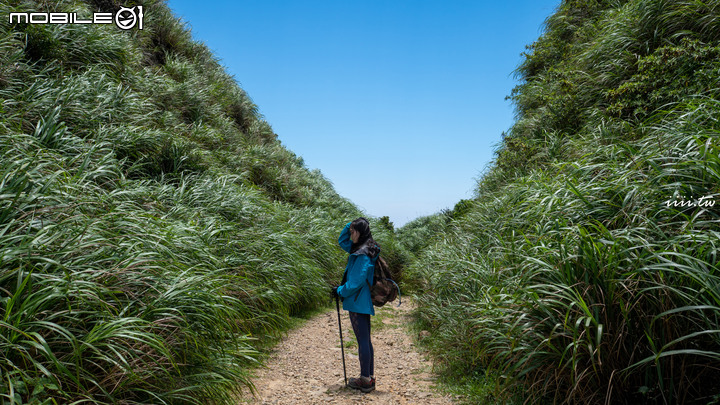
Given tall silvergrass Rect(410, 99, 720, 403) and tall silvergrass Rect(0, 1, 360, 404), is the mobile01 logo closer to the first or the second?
tall silvergrass Rect(0, 1, 360, 404)

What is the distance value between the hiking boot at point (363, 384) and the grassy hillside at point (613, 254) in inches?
35.5

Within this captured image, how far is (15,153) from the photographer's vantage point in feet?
12.4

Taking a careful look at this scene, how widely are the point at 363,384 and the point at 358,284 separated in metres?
1.14

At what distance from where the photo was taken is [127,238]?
3379 millimetres

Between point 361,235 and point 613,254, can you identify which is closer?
point 613,254

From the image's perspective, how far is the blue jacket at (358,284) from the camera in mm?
3910

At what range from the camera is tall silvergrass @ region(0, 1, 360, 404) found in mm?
2281

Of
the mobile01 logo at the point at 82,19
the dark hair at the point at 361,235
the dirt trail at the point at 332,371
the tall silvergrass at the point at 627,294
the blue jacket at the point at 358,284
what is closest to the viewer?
the tall silvergrass at the point at 627,294

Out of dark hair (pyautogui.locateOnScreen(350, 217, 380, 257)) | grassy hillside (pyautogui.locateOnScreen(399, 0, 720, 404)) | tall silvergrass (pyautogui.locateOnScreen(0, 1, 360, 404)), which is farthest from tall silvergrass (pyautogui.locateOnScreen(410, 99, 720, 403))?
tall silvergrass (pyautogui.locateOnScreen(0, 1, 360, 404))

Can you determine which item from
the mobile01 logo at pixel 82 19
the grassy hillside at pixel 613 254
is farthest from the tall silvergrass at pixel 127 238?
the grassy hillside at pixel 613 254

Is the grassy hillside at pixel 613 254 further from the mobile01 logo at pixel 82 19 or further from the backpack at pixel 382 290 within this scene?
the mobile01 logo at pixel 82 19

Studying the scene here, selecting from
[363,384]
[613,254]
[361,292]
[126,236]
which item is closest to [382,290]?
[361,292]

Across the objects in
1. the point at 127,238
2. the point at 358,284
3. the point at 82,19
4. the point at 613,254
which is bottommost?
the point at 358,284

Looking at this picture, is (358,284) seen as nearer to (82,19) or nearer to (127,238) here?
(127,238)
